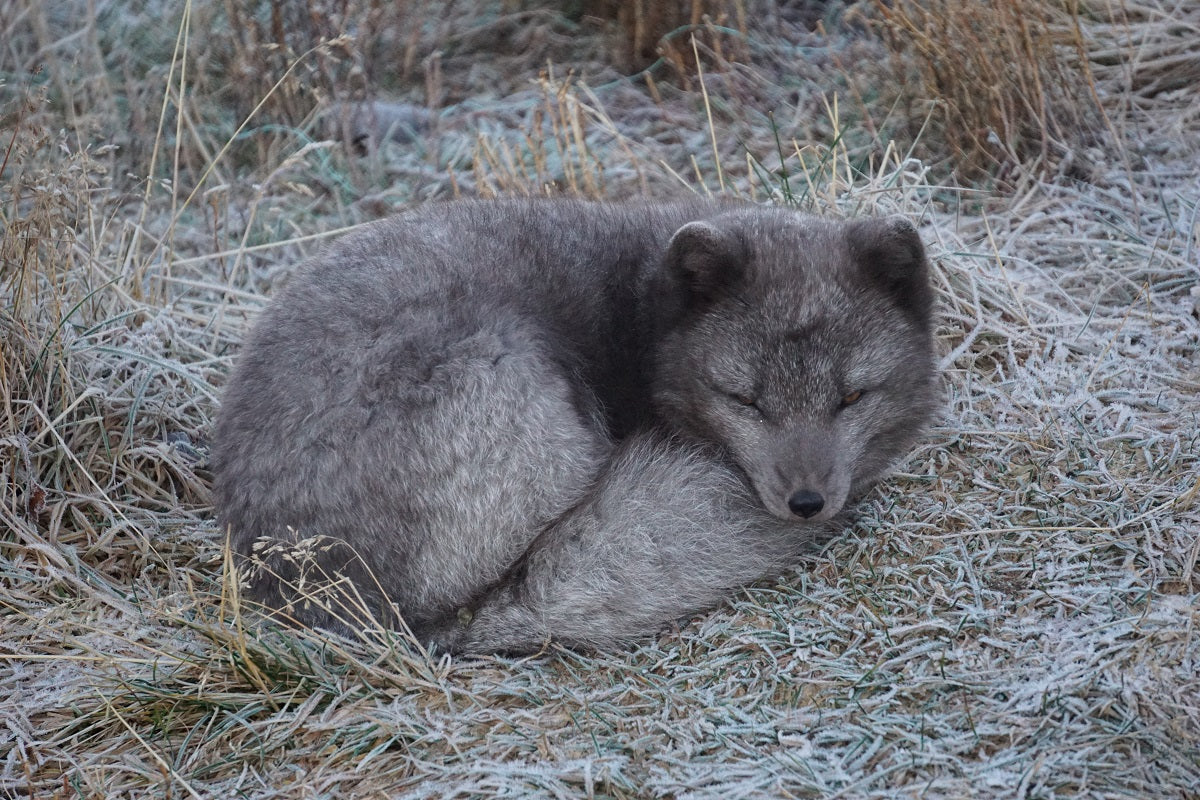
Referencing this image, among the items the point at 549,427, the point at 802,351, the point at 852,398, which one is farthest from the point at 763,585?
the point at 549,427

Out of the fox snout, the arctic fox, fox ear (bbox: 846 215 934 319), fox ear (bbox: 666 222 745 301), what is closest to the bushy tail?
the arctic fox

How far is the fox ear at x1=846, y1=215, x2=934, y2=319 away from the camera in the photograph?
4.16 metres

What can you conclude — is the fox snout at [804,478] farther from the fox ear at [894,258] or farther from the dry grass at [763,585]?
the fox ear at [894,258]

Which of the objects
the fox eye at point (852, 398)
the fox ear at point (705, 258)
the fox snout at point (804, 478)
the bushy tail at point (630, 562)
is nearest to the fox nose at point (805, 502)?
the fox snout at point (804, 478)

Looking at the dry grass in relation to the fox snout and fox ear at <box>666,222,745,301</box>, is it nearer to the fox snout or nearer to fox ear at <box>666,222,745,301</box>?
the fox snout

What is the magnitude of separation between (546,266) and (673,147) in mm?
2840

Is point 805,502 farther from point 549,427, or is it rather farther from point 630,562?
point 549,427

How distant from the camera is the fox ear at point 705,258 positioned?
4129 mm

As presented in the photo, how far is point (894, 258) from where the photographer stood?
13.8 ft

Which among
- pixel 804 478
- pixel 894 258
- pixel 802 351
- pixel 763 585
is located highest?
pixel 894 258

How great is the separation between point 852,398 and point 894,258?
53 centimetres

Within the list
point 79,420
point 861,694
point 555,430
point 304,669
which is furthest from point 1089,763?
point 79,420

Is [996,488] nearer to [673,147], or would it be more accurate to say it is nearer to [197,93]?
[673,147]

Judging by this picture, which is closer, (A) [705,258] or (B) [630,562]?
(B) [630,562]
